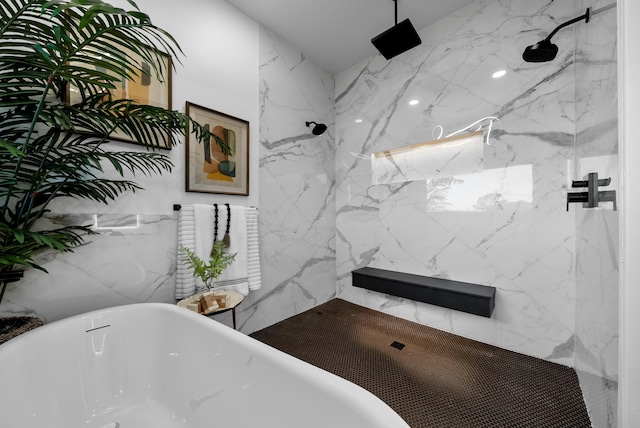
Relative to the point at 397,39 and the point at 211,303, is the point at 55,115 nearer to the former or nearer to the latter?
the point at 211,303

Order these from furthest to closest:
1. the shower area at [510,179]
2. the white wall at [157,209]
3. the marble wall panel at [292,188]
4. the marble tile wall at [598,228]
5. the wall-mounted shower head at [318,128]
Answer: the wall-mounted shower head at [318,128], the marble wall panel at [292,188], the white wall at [157,209], the shower area at [510,179], the marble tile wall at [598,228]

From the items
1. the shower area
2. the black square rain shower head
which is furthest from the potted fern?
the shower area

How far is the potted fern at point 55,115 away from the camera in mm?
773

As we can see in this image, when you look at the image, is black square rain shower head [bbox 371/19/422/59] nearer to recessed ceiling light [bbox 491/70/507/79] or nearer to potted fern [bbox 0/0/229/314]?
recessed ceiling light [bbox 491/70/507/79]

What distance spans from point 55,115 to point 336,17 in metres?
2.15

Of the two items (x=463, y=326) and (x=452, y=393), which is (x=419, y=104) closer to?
(x=463, y=326)

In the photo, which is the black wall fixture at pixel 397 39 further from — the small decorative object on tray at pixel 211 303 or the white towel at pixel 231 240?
the small decorative object on tray at pixel 211 303

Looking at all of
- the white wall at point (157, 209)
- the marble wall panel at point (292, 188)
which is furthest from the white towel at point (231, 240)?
the marble wall panel at point (292, 188)

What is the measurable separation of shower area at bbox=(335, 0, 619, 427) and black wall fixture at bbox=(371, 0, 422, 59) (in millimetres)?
368

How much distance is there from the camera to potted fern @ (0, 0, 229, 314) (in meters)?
0.77

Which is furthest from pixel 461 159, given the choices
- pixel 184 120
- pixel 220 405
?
pixel 220 405

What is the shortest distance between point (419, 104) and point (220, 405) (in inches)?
103

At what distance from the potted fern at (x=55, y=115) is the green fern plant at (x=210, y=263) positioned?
A: 52 cm

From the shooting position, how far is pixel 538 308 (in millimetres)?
1737
